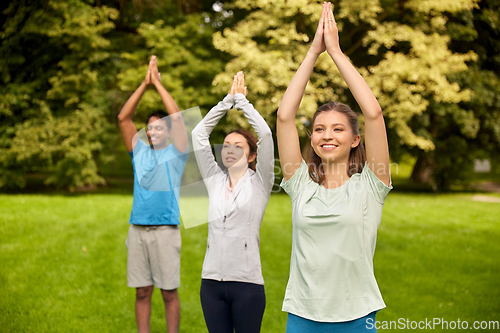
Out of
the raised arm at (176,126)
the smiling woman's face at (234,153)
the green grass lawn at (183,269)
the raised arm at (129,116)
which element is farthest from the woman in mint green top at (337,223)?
the green grass lawn at (183,269)

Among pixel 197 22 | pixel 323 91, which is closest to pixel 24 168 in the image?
pixel 197 22

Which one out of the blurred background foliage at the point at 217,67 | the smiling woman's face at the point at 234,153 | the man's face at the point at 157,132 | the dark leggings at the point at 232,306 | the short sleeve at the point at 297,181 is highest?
the blurred background foliage at the point at 217,67

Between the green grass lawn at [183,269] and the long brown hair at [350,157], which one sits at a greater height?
the long brown hair at [350,157]

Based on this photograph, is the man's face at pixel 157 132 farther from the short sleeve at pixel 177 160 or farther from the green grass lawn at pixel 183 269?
the green grass lawn at pixel 183 269

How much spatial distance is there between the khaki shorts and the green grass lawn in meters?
1.17

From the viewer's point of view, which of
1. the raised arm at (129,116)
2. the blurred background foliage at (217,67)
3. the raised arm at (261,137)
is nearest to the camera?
the raised arm at (261,137)

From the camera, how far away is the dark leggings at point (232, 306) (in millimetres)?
2641

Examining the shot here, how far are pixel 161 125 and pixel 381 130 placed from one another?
223 centimetres

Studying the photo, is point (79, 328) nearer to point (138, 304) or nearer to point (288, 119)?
point (138, 304)

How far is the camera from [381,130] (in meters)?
1.97

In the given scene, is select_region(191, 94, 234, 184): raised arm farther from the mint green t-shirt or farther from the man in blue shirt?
the mint green t-shirt

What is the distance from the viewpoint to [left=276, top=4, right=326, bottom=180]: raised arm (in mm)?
2100

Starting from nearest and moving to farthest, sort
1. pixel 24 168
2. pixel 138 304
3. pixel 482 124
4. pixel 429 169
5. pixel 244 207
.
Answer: pixel 244 207
pixel 138 304
pixel 24 168
pixel 482 124
pixel 429 169

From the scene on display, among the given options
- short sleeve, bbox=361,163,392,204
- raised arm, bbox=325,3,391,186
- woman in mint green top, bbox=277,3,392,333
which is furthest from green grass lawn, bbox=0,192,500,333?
raised arm, bbox=325,3,391,186
